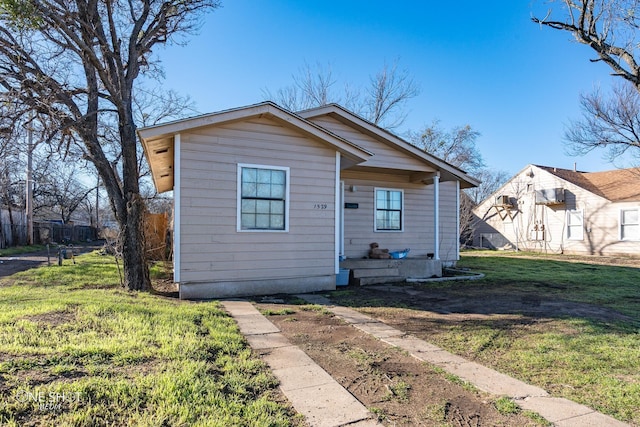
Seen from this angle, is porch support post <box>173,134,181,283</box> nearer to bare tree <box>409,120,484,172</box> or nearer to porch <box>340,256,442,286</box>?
porch <box>340,256,442,286</box>

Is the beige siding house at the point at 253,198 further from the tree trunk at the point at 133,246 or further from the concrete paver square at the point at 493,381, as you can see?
the concrete paver square at the point at 493,381

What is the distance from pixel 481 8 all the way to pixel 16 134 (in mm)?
14820

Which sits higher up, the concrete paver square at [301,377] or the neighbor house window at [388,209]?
the neighbor house window at [388,209]

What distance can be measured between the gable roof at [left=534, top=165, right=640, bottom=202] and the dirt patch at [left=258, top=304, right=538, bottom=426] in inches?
775

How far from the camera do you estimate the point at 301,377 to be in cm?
334

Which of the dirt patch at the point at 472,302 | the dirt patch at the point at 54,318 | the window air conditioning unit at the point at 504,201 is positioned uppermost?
the window air conditioning unit at the point at 504,201

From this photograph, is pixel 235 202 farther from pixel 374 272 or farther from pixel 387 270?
pixel 387 270

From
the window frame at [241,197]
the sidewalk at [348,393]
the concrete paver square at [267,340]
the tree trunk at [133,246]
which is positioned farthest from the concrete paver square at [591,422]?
the tree trunk at [133,246]

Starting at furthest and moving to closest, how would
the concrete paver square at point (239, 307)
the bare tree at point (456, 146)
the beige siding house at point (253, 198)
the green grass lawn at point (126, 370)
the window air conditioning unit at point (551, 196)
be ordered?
1. the bare tree at point (456, 146)
2. the window air conditioning unit at point (551, 196)
3. the beige siding house at point (253, 198)
4. the concrete paver square at point (239, 307)
5. the green grass lawn at point (126, 370)

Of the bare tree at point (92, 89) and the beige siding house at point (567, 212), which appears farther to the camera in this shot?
the beige siding house at point (567, 212)

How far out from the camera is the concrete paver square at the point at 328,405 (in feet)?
8.53

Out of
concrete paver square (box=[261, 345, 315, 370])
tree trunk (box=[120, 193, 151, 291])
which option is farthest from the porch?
concrete paver square (box=[261, 345, 315, 370])

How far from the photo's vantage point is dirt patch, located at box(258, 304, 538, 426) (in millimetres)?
2721

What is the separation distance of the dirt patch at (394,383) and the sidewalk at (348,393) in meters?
0.14
